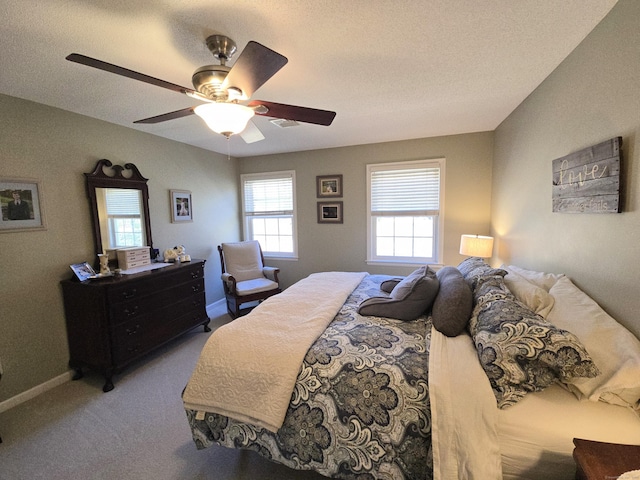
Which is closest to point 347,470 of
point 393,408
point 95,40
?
point 393,408

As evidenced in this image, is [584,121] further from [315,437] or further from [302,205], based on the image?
[302,205]

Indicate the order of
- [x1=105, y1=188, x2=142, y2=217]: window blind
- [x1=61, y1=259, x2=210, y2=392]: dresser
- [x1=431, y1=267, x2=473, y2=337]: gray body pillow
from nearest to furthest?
[x1=431, y1=267, x2=473, y2=337]: gray body pillow → [x1=61, y1=259, x2=210, y2=392]: dresser → [x1=105, y1=188, x2=142, y2=217]: window blind

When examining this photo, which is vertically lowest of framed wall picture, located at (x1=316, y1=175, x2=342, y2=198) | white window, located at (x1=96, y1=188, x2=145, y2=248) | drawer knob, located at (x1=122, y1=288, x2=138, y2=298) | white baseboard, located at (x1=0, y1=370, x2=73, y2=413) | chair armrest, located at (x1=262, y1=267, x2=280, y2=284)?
white baseboard, located at (x1=0, y1=370, x2=73, y2=413)

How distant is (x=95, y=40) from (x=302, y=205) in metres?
3.08

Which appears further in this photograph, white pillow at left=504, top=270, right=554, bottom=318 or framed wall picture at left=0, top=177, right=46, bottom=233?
framed wall picture at left=0, top=177, right=46, bottom=233

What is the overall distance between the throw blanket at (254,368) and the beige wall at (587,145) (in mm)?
1568

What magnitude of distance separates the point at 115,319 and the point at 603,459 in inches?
124

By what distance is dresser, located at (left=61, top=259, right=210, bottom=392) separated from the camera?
2.34 m

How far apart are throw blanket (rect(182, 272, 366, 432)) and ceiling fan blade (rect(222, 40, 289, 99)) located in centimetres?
141

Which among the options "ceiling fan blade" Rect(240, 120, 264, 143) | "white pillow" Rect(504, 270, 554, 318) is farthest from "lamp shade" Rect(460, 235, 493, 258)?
"ceiling fan blade" Rect(240, 120, 264, 143)

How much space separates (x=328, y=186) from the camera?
418 centimetres

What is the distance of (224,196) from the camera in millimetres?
4449

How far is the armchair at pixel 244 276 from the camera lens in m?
3.65

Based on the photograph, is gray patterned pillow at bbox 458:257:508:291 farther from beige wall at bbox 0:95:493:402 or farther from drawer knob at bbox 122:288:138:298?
drawer knob at bbox 122:288:138:298
